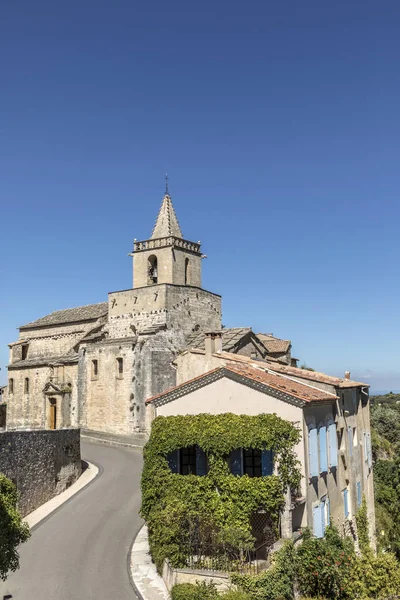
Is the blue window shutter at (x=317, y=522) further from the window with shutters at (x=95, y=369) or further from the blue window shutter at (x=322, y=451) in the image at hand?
the window with shutters at (x=95, y=369)

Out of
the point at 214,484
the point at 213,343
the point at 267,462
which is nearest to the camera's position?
the point at 267,462

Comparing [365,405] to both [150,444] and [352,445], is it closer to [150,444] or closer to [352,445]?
[352,445]

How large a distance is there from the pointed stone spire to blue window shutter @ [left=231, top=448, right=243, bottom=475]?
26.7m

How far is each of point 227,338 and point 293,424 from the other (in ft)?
68.0

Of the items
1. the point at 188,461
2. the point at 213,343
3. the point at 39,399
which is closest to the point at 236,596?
the point at 188,461

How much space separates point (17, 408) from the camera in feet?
154

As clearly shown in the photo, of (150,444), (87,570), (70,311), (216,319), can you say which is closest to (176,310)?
(216,319)

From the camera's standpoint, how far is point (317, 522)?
64.7ft

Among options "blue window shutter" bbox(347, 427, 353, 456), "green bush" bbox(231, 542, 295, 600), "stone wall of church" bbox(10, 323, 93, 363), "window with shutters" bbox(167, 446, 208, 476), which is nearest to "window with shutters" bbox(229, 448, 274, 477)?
"window with shutters" bbox(167, 446, 208, 476)

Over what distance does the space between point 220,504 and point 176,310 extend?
24183 mm

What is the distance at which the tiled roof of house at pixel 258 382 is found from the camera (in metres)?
19.6

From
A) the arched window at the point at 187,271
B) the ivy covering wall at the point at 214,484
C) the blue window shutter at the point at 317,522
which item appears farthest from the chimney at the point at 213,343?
the arched window at the point at 187,271

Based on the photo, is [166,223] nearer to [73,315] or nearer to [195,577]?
[73,315]

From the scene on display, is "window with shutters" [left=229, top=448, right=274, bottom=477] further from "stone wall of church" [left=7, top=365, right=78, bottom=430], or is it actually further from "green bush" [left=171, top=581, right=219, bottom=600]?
"stone wall of church" [left=7, top=365, right=78, bottom=430]
